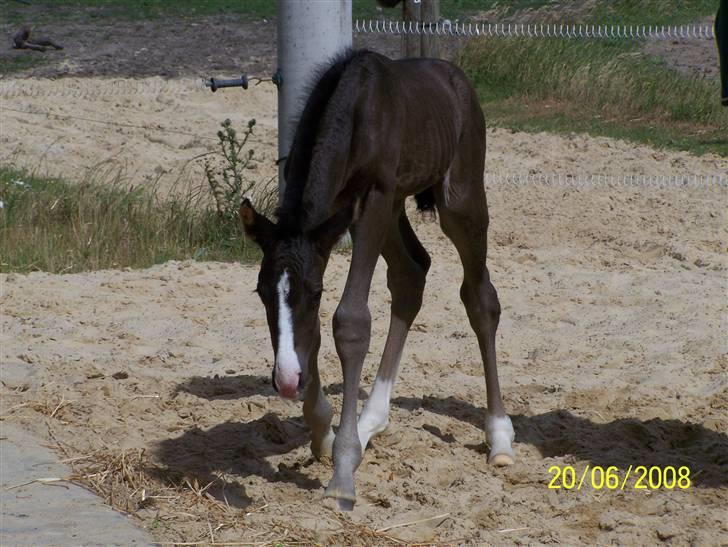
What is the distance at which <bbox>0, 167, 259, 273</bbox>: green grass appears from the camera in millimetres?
8398

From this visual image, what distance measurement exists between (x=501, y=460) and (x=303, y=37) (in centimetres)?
423

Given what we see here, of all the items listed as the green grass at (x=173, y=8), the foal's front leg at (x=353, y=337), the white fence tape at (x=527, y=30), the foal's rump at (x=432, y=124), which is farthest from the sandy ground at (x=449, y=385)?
A: the green grass at (x=173, y=8)

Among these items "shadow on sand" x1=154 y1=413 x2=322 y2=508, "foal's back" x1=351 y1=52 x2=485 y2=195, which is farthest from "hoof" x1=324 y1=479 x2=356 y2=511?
"foal's back" x1=351 y1=52 x2=485 y2=195

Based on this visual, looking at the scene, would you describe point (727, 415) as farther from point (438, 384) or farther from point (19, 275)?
point (19, 275)

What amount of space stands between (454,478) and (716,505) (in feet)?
3.66

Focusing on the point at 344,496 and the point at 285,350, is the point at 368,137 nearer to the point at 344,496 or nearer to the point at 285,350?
the point at 285,350

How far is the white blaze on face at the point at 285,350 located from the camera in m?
4.18

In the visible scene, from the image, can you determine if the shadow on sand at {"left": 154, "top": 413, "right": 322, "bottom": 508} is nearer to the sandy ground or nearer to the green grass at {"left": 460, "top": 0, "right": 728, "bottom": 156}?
the sandy ground

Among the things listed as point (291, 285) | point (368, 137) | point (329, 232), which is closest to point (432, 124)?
point (368, 137)

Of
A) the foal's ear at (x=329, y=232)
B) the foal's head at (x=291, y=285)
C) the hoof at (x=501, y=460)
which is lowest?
the hoof at (x=501, y=460)

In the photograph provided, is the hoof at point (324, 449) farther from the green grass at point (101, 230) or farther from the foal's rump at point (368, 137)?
the green grass at point (101, 230)

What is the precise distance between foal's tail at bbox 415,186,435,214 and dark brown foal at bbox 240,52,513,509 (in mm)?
11

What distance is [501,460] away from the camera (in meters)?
5.33

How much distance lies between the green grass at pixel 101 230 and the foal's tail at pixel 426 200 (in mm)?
2933
